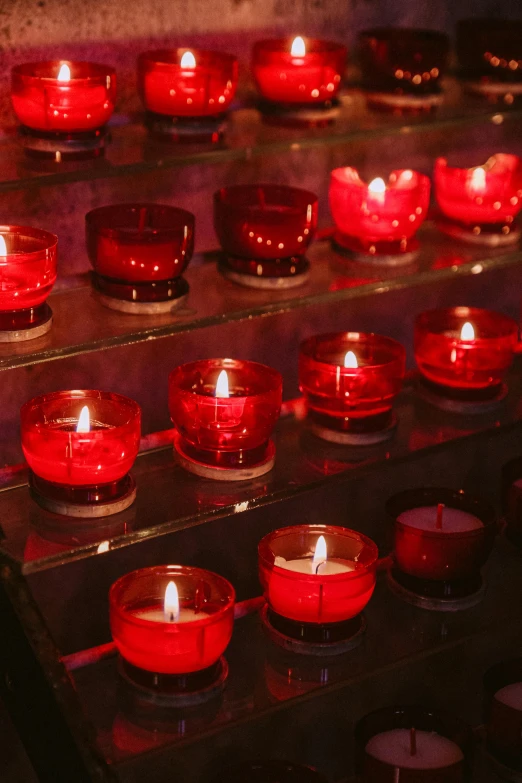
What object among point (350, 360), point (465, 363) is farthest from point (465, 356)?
point (350, 360)

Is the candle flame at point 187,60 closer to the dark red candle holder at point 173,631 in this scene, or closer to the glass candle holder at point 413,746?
the dark red candle holder at point 173,631

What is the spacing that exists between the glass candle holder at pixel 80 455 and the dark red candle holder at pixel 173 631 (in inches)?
4.6

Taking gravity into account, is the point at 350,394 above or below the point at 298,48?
below

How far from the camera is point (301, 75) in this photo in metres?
1.45

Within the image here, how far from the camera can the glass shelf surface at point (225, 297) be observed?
1307 mm

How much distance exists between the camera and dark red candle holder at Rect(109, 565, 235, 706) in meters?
1.31

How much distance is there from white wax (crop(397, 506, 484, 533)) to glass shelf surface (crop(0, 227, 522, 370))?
0.34 meters

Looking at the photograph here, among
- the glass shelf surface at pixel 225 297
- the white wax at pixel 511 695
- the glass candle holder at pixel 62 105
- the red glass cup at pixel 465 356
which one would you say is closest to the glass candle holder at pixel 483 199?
the glass shelf surface at pixel 225 297

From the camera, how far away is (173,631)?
1301 mm

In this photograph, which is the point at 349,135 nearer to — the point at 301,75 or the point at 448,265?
the point at 301,75

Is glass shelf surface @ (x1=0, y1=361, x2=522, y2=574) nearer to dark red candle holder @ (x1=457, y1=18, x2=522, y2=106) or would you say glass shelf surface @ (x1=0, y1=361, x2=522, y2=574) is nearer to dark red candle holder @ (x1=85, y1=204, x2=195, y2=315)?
dark red candle holder @ (x1=85, y1=204, x2=195, y2=315)

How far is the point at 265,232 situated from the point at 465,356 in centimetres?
35

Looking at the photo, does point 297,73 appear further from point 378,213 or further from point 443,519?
point 443,519

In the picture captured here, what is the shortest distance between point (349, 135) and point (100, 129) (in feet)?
1.01
